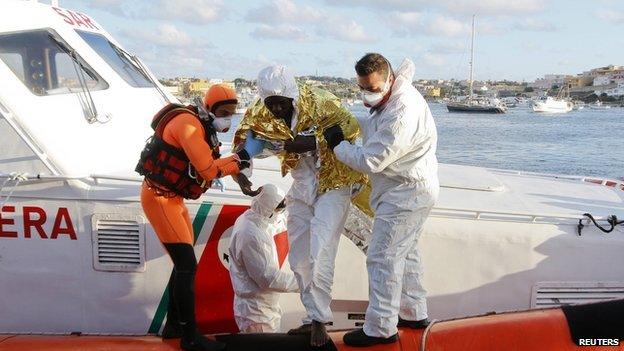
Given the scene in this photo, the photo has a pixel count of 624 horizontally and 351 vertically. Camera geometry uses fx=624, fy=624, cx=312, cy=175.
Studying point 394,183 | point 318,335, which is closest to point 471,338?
point 318,335

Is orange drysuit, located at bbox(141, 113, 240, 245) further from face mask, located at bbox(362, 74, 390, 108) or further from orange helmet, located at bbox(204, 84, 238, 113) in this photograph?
face mask, located at bbox(362, 74, 390, 108)

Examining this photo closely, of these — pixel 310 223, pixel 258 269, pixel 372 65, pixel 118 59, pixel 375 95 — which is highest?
pixel 118 59

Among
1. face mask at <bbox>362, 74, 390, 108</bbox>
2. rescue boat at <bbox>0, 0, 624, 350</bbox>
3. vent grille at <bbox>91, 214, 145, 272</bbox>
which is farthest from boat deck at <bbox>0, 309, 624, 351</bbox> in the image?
face mask at <bbox>362, 74, 390, 108</bbox>

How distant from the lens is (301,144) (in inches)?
124

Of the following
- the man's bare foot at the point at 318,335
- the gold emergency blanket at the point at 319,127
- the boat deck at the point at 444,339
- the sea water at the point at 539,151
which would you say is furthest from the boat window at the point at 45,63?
the sea water at the point at 539,151

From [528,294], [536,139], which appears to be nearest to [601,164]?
[536,139]

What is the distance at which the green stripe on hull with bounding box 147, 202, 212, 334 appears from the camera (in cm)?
356

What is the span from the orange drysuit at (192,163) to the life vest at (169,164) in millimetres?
35

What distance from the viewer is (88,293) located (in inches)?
142

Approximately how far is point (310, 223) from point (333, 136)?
1.58ft

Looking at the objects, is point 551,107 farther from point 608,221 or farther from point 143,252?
point 143,252

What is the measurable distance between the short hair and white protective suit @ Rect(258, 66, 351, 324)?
1.23 feet

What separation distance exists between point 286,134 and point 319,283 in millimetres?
783

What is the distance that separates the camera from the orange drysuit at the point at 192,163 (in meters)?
2.97
